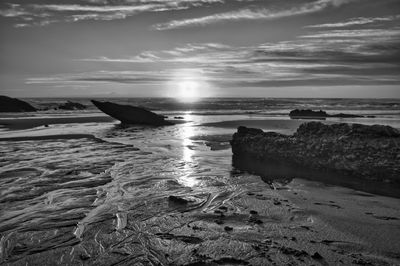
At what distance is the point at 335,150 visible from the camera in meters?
7.37

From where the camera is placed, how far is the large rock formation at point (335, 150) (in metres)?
6.48

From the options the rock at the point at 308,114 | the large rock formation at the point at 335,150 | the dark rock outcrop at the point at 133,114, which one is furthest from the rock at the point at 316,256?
the rock at the point at 308,114

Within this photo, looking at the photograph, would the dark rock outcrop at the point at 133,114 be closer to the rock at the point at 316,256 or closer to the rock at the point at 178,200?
the rock at the point at 178,200

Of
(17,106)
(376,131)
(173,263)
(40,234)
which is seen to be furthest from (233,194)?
(17,106)

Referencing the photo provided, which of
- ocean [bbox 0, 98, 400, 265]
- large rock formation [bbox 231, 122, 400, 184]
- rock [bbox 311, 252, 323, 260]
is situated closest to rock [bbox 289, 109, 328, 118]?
large rock formation [bbox 231, 122, 400, 184]

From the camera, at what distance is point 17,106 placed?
37844mm

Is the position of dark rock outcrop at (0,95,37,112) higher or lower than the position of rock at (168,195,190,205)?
higher

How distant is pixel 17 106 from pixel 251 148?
123ft

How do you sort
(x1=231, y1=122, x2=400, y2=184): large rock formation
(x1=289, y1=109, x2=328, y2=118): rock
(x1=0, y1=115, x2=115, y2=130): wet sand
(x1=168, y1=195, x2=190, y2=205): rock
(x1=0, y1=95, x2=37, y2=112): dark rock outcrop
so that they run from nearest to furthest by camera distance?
1. (x1=168, y1=195, x2=190, y2=205): rock
2. (x1=231, y1=122, x2=400, y2=184): large rock formation
3. (x1=0, y1=115, x2=115, y2=130): wet sand
4. (x1=289, y1=109, x2=328, y2=118): rock
5. (x1=0, y1=95, x2=37, y2=112): dark rock outcrop

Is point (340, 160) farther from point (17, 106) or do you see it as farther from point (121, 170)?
point (17, 106)

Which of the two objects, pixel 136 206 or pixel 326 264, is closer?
pixel 326 264

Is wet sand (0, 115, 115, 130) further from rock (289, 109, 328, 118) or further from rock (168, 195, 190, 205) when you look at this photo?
rock (168, 195, 190, 205)

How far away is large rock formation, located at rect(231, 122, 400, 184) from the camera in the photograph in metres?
6.48

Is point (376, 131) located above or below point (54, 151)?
above
